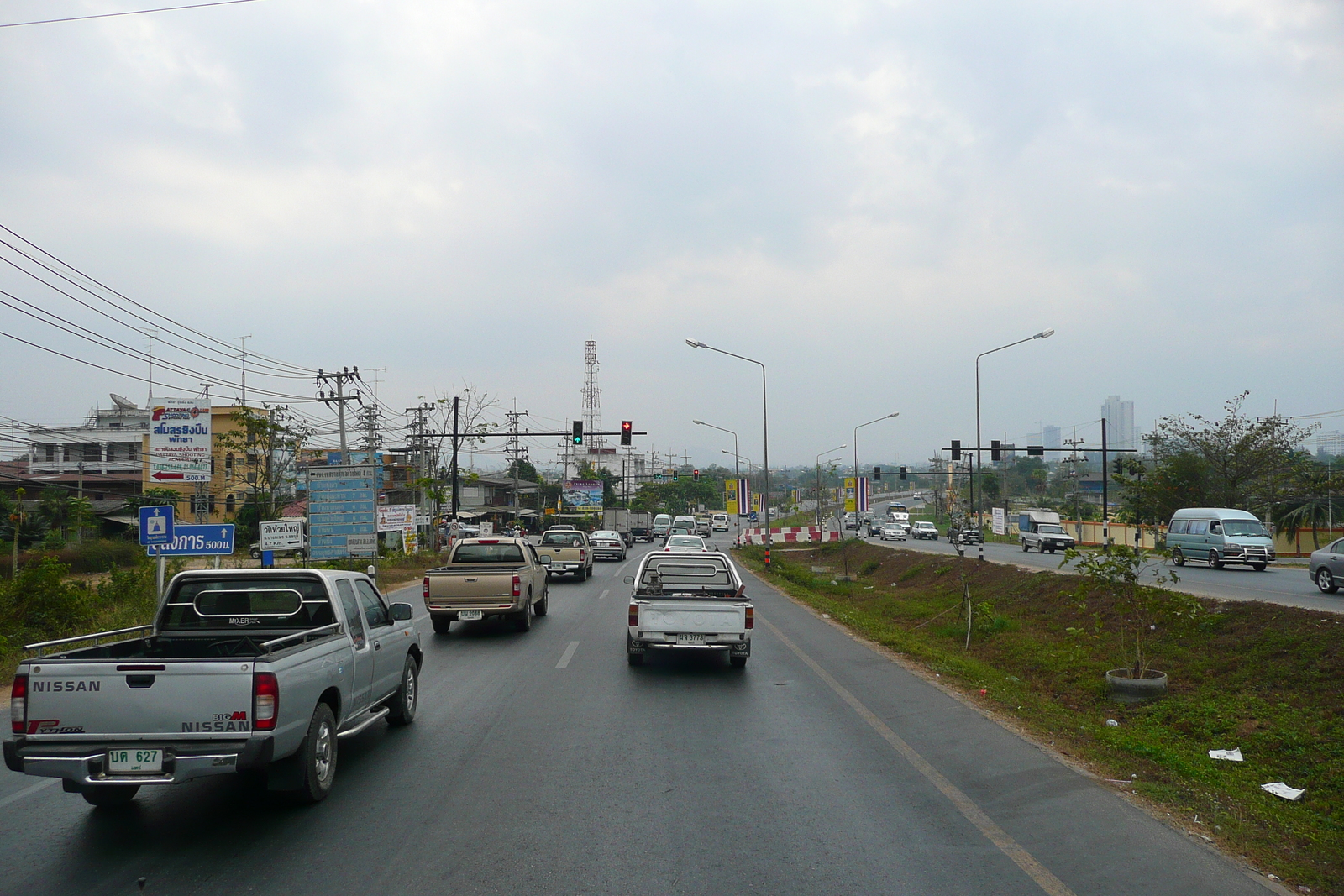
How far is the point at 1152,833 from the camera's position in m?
5.84

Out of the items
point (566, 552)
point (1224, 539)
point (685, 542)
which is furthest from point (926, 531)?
point (566, 552)

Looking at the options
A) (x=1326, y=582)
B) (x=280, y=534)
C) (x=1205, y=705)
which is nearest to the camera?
(x=1205, y=705)

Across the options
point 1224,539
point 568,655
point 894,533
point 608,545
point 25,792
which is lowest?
point 894,533

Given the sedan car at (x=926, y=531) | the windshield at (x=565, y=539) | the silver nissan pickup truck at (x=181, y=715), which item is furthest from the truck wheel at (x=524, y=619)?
the sedan car at (x=926, y=531)

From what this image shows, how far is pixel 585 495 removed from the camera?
86.4 meters

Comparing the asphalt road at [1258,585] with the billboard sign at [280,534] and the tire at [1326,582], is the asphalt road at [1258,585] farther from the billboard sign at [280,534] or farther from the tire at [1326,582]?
the billboard sign at [280,534]

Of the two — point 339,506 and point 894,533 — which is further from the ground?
point 339,506

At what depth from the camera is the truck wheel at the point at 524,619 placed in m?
16.5

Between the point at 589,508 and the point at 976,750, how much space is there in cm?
8053

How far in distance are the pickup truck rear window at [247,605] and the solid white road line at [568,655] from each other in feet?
18.0

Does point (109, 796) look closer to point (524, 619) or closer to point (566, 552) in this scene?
point (524, 619)

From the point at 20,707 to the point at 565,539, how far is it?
25161mm

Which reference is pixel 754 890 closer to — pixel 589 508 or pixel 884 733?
pixel 884 733

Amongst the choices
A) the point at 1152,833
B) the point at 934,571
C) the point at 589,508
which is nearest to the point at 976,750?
the point at 1152,833
